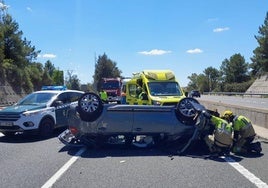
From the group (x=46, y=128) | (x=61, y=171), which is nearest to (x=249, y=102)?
(x=46, y=128)

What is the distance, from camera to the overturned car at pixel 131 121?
400 inches

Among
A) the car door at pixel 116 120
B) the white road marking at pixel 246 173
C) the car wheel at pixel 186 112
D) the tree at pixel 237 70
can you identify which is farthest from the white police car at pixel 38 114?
the tree at pixel 237 70

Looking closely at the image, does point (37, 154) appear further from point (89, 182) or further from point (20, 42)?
point (20, 42)

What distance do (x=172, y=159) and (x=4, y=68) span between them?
44.5 m

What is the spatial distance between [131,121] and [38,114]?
3.74 metres

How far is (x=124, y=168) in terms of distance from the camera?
25.7ft

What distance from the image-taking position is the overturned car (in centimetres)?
1015

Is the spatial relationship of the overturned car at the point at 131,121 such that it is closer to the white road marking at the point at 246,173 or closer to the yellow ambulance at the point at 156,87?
the white road marking at the point at 246,173

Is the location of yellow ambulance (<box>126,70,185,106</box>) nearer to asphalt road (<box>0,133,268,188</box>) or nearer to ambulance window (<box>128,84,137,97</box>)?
ambulance window (<box>128,84,137,97</box>)

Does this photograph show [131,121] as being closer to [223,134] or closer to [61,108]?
[223,134]

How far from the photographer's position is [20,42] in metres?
55.5

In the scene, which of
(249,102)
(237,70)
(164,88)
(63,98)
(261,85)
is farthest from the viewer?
(237,70)

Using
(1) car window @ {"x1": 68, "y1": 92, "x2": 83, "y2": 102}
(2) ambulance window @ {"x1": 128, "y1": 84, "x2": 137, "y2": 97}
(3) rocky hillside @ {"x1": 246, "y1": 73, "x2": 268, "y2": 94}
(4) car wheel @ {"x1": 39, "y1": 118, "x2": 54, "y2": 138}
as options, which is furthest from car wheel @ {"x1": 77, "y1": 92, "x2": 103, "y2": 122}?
(3) rocky hillside @ {"x1": 246, "y1": 73, "x2": 268, "y2": 94}

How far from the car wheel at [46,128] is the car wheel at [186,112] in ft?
15.7
